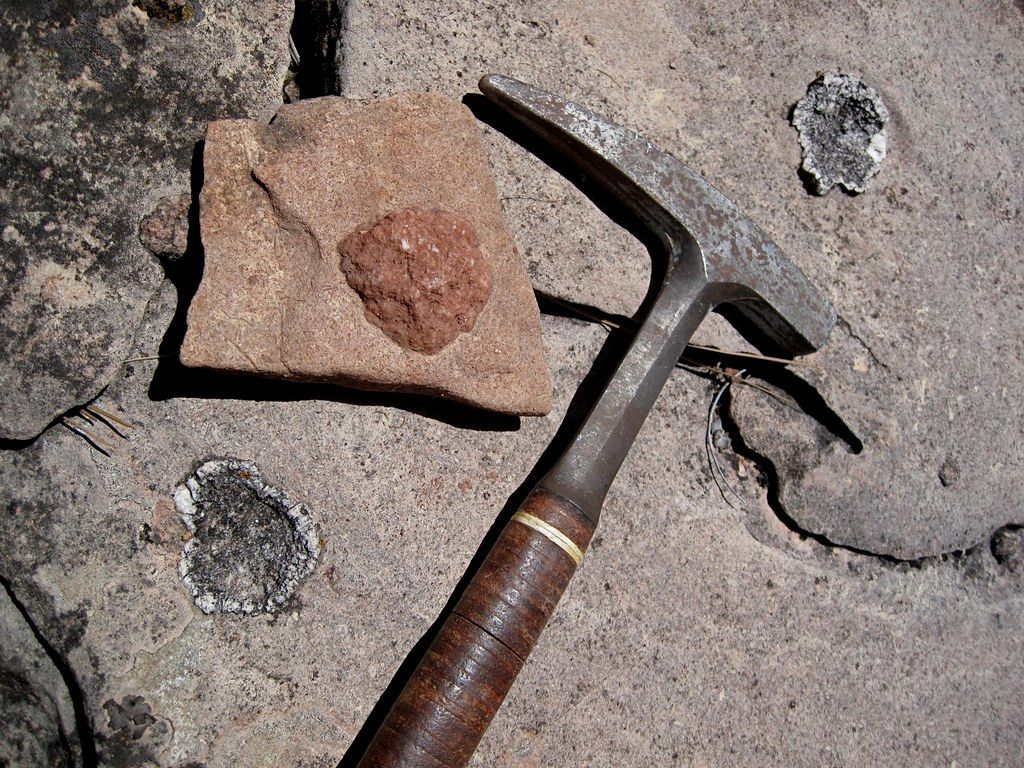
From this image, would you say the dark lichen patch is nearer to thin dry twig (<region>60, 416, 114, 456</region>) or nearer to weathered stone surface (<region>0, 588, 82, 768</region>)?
thin dry twig (<region>60, 416, 114, 456</region>)

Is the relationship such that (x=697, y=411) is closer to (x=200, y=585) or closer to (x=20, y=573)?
(x=200, y=585)

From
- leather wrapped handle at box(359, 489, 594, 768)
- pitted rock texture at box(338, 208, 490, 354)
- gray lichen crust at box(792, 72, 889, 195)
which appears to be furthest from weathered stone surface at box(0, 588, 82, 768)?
gray lichen crust at box(792, 72, 889, 195)

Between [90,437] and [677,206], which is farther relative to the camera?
[677,206]

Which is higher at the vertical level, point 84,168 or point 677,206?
point 677,206

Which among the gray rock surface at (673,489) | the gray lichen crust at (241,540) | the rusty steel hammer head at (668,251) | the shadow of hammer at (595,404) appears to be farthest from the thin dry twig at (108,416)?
the rusty steel hammer head at (668,251)

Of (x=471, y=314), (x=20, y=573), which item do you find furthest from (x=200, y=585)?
(x=471, y=314)

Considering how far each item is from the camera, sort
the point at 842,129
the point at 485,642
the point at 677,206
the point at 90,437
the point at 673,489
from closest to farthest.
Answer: the point at 485,642 → the point at 90,437 → the point at 677,206 → the point at 673,489 → the point at 842,129

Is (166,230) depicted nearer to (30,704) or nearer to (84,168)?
(84,168)

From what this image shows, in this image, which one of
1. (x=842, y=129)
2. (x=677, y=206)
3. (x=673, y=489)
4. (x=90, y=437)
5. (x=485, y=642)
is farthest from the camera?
(x=842, y=129)

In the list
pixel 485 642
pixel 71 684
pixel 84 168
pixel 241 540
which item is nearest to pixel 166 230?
pixel 84 168
